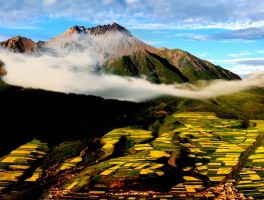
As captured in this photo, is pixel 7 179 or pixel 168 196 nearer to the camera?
pixel 168 196

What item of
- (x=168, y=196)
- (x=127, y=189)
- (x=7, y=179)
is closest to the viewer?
(x=168, y=196)

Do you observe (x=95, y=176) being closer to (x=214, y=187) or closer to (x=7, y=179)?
(x=7, y=179)

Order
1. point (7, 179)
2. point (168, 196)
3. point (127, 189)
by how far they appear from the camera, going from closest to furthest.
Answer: point (168, 196) < point (127, 189) < point (7, 179)

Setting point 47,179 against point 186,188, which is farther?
point 47,179

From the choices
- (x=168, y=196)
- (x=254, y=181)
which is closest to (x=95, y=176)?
(x=168, y=196)

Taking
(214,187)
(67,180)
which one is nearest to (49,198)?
(67,180)

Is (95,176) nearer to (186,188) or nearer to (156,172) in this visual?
(156,172)

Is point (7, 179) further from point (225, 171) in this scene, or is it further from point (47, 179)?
point (225, 171)
